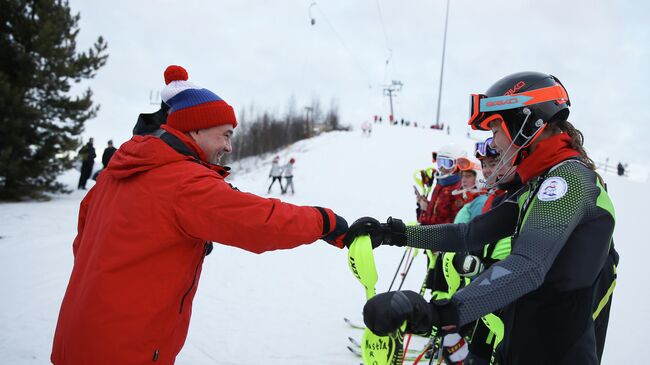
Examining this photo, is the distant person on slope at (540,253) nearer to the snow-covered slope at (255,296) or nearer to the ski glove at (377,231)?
the ski glove at (377,231)

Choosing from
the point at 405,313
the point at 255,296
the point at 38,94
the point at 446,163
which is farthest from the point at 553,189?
the point at 38,94

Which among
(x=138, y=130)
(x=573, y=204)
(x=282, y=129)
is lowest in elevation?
(x=282, y=129)

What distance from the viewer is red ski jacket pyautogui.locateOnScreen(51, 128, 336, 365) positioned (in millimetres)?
1730

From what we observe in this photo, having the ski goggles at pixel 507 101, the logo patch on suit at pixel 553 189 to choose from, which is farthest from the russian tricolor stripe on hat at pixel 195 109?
the logo patch on suit at pixel 553 189

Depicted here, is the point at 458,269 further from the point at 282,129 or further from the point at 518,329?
the point at 282,129

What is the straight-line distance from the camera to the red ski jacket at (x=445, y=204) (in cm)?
512

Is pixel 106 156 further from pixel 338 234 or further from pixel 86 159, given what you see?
pixel 338 234

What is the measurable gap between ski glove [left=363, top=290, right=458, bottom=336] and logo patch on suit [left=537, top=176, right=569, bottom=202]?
0.62 m

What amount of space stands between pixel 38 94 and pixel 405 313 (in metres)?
14.8

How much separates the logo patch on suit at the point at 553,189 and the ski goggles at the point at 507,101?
44cm

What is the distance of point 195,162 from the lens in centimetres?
194

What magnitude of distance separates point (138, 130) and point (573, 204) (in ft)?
7.78

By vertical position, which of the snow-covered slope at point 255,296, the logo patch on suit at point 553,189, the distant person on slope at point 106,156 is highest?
the logo patch on suit at point 553,189

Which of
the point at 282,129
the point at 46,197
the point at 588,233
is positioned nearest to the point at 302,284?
the point at 588,233
